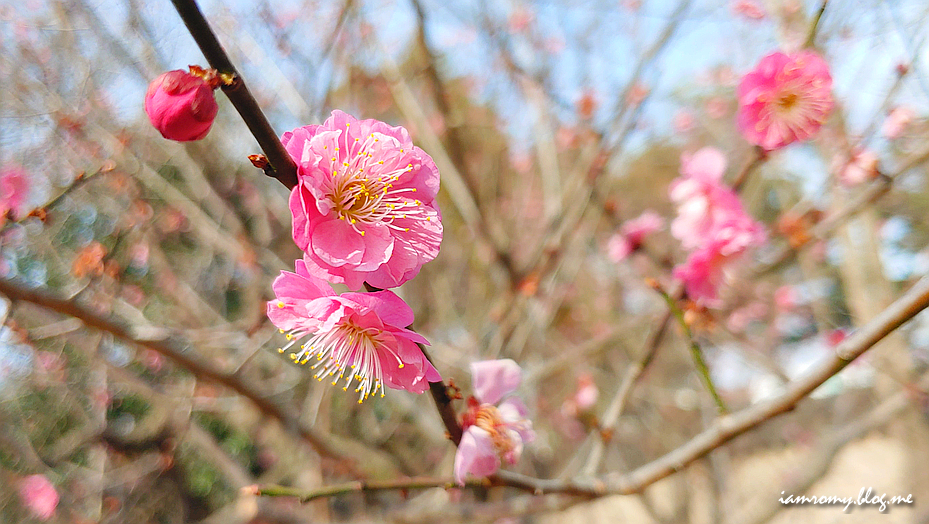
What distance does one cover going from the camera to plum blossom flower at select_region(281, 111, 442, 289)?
68 cm

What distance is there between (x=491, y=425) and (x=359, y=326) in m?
0.36

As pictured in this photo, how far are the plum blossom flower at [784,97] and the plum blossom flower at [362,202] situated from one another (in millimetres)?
1020

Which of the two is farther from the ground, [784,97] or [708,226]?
[784,97]

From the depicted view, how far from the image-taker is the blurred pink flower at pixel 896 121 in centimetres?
214

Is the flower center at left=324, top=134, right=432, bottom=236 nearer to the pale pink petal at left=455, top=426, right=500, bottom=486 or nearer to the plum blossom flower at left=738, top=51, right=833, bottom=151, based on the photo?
the pale pink petal at left=455, top=426, right=500, bottom=486

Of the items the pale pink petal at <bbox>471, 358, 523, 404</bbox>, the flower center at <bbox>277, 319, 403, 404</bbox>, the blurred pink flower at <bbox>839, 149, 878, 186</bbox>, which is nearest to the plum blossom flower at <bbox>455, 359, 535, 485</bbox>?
the pale pink petal at <bbox>471, 358, 523, 404</bbox>

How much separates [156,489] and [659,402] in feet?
15.6

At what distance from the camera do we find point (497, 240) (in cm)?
297

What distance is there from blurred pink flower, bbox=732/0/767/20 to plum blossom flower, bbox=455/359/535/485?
2753 mm

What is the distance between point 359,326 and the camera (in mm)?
828

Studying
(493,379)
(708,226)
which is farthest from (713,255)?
(493,379)

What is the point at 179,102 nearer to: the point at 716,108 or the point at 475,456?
the point at 475,456

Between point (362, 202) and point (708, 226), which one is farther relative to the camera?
point (708, 226)

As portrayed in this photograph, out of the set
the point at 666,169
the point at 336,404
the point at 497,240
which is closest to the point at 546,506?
the point at 497,240
